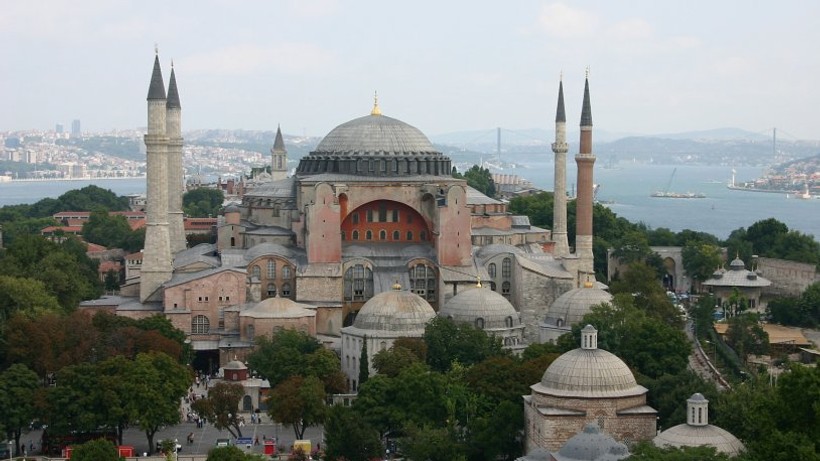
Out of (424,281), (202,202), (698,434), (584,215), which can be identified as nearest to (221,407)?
(698,434)

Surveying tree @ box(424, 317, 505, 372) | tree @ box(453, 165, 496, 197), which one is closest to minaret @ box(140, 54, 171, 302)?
tree @ box(424, 317, 505, 372)

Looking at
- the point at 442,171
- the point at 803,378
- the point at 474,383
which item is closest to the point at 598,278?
the point at 442,171

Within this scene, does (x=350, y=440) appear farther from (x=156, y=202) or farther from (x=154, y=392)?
(x=156, y=202)

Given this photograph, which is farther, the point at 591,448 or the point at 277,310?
the point at 277,310

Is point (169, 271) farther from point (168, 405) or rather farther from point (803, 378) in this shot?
point (803, 378)

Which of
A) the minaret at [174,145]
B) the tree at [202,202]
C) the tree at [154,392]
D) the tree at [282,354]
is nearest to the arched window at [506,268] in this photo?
the tree at [282,354]

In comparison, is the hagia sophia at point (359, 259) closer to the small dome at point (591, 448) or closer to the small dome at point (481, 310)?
the small dome at point (481, 310)

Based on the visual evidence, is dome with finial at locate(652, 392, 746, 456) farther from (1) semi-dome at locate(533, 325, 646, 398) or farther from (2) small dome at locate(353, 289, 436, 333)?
(2) small dome at locate(353, 289, 436, 333)
